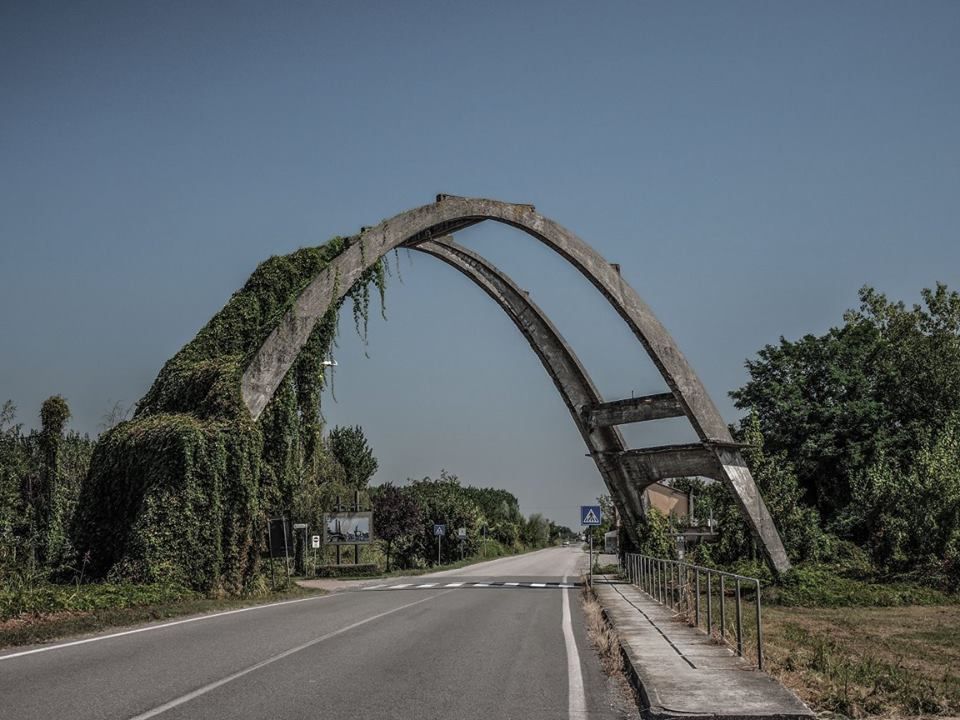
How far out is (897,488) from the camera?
3000 centimetres

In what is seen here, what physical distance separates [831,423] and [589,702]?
36837 millimetres

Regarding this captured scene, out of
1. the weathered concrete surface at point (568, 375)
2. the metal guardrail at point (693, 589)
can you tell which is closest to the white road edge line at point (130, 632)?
the metal guardrail at point (693, 589)

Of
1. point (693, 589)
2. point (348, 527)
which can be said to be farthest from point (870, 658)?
point (348, 527)

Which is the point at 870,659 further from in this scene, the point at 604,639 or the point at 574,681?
the point at 574,681

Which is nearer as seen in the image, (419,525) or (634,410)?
(634,410)

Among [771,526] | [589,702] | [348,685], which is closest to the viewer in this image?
[589,702]

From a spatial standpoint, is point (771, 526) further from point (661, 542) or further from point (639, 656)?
point (639, 656)

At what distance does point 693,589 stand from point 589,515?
1891cm

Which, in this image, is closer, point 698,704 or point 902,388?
point 698,704

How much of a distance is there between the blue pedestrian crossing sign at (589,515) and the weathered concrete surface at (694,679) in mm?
19453

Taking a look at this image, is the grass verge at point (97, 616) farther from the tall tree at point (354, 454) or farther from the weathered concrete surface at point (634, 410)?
the tall tree at point (354, 454)

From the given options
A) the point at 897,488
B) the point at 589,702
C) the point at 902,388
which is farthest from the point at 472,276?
the point at 589,702

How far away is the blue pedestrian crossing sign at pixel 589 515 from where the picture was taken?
114 ft

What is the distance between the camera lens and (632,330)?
3228cm
